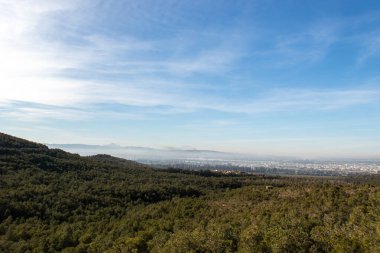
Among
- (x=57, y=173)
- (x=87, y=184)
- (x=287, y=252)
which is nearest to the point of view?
(x=287, y=252)

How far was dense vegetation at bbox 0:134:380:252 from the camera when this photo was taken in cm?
2662

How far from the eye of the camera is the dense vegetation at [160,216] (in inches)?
1048

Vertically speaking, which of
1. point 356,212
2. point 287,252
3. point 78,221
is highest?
point 356,212

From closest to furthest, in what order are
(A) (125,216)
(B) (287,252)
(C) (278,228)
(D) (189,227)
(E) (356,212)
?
(B) (287,252)
(C) (278,228)
(E) (356,212)
(D) (189,227)
(A) (125,216)

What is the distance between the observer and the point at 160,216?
51.3 metres

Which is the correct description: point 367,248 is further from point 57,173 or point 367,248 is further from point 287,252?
point 57,173

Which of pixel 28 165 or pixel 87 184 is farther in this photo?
pixel 28 165

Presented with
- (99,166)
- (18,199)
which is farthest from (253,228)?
(99,166)

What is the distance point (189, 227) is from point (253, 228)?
42.8 ft

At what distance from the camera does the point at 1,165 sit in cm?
6894

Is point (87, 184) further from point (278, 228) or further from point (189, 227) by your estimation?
point (278, 228)

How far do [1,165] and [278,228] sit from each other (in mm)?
59622

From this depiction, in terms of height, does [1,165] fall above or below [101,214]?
above

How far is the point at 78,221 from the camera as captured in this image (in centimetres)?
4759
